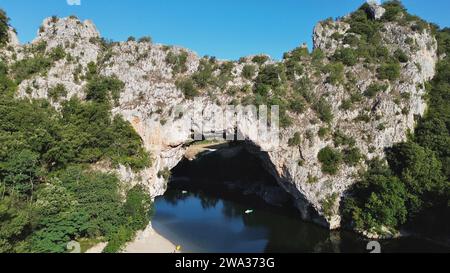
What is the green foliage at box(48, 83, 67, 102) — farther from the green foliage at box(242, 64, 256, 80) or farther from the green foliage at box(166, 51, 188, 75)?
the green foliage at box(242, 64, 256, 80)

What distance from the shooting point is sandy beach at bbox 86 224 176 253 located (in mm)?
27820

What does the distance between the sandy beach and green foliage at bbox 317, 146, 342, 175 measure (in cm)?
1914

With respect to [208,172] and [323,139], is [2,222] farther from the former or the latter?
[208,172]

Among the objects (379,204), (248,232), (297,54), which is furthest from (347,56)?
(248,232)

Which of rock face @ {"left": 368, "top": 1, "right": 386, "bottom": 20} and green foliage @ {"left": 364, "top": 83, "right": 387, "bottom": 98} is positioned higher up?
rock face @ {"left": 368, "top": 1, "right": 386, "bottom": 20}

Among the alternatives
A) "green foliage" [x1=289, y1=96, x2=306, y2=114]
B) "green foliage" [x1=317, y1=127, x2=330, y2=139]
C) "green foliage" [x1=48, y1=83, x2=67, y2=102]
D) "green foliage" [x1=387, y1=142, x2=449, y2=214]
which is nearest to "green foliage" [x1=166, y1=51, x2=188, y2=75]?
"green foliage" [x1=48, y1=83, x2=67, y2=102]

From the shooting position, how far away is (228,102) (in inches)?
1524

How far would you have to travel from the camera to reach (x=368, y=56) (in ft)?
146

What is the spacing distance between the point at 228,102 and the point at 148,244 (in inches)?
716

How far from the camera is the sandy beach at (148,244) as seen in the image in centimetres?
2782

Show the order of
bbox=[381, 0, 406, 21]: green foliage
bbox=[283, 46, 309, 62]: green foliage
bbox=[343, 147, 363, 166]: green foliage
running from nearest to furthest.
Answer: bbox=[343, 147, 363, 166]: green foliage
bbox=[283, 46, 309, 62]: green foliage
bbox=[381, 0, 406, 21]: green foliage

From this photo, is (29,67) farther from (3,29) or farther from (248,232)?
(248,232)

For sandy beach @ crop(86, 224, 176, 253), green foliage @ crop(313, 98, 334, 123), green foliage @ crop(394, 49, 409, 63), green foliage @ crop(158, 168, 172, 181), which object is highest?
green foliage @ crop(394, 49, 409, 63)
